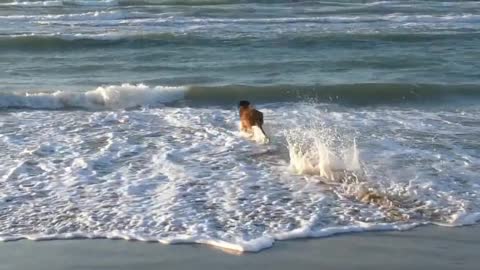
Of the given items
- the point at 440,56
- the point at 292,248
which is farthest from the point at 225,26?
the point at 292,248

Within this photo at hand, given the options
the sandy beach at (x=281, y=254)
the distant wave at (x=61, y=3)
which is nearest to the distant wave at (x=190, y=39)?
the distant wave at (x=61, y=3)

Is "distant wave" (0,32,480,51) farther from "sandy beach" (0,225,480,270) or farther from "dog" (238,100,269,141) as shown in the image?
"sandy beach" (0,225,480,270)

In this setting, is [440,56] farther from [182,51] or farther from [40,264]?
[40,264]

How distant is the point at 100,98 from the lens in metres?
14.0

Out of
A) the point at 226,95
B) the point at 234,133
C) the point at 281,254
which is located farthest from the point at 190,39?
the point at 281,254

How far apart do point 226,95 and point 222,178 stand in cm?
581

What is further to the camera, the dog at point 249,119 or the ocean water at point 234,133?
the dog at point 249,119

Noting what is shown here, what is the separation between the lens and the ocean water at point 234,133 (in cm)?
771

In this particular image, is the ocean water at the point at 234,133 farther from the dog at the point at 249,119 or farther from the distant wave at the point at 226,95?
the dog at the point at 249,119

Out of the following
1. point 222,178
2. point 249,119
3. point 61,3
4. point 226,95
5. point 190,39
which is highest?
point 249,119

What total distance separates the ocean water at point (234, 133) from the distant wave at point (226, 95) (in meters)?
0.04

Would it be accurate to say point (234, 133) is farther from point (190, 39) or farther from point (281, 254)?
point (190, 39)

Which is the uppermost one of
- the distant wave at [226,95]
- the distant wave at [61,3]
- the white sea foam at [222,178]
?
the white sea foam at [222,178]

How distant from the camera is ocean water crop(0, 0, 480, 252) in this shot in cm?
771
